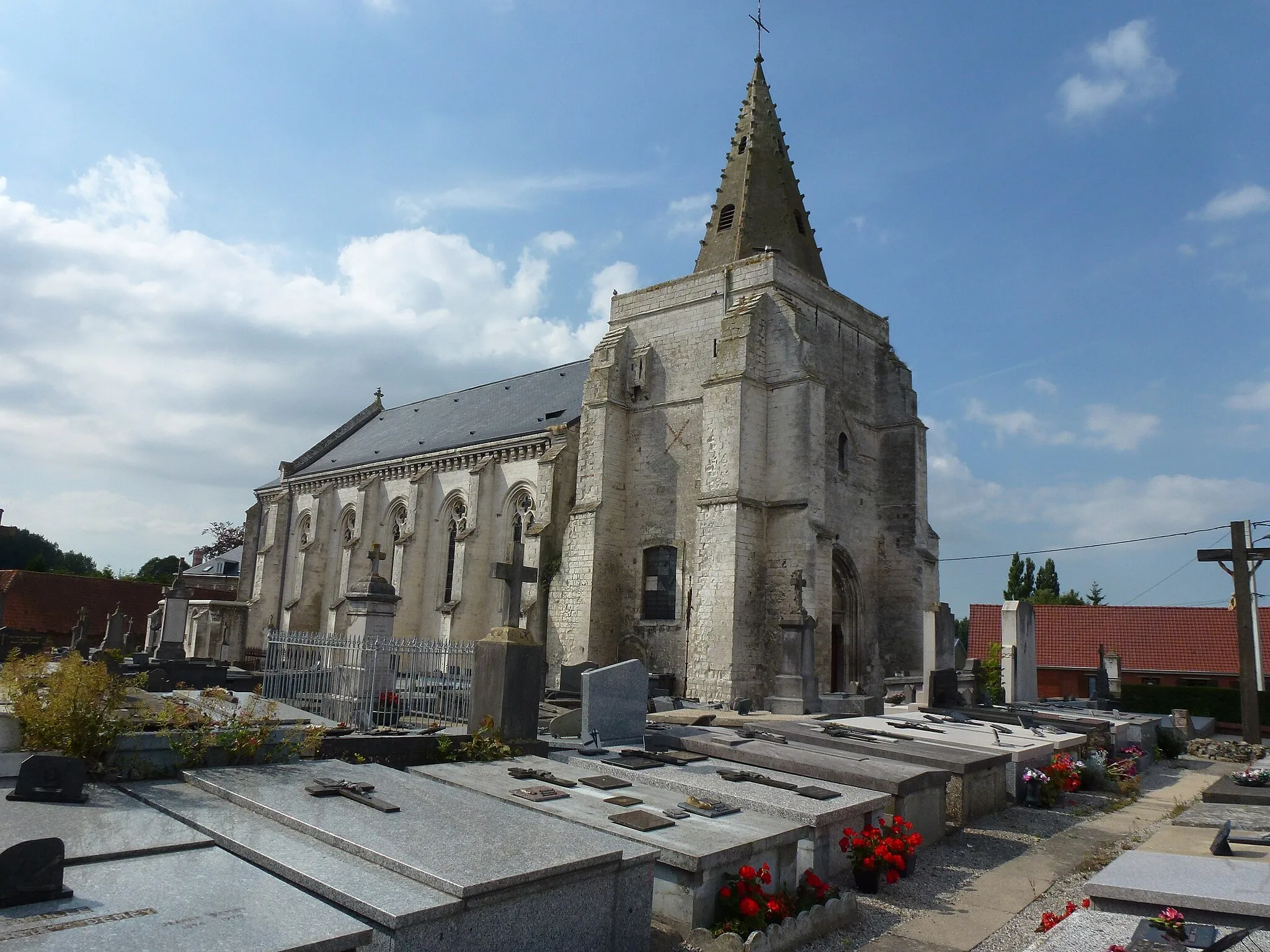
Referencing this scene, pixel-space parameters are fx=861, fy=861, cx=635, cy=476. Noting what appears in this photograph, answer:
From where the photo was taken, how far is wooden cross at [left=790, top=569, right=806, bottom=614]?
59.2ft

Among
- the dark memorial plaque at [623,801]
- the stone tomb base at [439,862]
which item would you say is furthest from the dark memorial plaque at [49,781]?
the dark memorial plaque at [623,801]

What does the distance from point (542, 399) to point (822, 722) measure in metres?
18.9

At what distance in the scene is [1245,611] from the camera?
1728cm

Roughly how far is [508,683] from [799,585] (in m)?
11.1

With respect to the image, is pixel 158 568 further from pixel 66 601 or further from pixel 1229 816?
pixel 1229 816

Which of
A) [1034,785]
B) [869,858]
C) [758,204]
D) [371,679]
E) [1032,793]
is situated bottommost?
[1032,793]

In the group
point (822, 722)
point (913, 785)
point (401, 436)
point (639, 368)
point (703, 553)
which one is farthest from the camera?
point (401, 436)

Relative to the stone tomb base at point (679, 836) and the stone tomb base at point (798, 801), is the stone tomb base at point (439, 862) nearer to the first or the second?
the stone tomb base at point (679, 836)

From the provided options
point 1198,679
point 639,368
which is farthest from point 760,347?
point 1198,679

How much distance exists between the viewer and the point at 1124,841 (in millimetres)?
8352

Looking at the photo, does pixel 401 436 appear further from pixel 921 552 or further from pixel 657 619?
pixel 921 552

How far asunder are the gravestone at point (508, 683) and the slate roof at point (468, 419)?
16.9 metres

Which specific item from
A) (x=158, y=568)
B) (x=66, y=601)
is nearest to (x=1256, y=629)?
(x=66, y=601)

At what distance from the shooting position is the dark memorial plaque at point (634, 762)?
7648 millimetres
